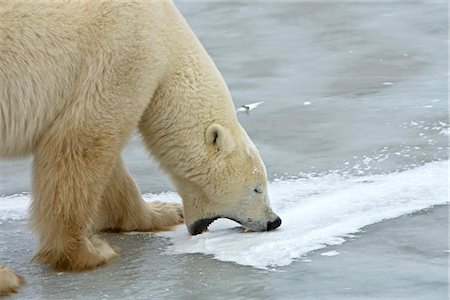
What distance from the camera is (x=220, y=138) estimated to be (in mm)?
4590

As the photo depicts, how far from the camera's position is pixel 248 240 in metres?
4.60

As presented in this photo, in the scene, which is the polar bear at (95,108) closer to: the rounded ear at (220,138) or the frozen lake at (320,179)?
the rounded ear at (220,138)

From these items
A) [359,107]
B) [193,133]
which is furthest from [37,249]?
[359,107]

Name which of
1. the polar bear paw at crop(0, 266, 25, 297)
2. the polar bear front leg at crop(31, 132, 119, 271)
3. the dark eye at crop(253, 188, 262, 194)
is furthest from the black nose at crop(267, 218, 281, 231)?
the polar bear paw at crop(0, 266, 25, 297)

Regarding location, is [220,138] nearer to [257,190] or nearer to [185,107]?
[185,107]

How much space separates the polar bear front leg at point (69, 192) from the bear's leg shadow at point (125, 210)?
50 cm

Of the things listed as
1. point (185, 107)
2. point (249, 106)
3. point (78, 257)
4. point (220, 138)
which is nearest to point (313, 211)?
point (220, 138)

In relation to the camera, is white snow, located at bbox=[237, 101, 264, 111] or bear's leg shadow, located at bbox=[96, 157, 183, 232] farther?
white snow, located at bbox=[237, 101, 264, 111]

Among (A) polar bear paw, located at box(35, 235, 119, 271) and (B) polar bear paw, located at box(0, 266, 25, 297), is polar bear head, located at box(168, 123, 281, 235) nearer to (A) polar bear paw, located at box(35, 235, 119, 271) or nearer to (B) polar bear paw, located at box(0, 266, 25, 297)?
(A) polar bear paw, located at box(35, 235, 119, 271)

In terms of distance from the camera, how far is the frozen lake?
13.4 feet

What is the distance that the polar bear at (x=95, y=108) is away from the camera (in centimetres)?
437

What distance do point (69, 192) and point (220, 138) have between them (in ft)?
2.26

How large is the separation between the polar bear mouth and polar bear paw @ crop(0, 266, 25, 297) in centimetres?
94

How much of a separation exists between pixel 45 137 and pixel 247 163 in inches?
34.9
